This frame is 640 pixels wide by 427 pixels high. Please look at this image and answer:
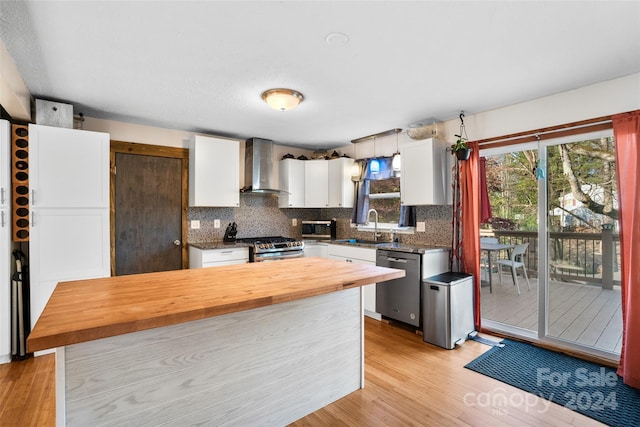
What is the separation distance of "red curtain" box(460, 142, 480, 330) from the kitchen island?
1.75m

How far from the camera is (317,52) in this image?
215 cm

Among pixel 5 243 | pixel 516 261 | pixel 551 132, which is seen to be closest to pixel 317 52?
pixel 551 132

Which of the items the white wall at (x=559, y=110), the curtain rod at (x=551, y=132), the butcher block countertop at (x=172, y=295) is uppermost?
the white wall at (x=559, y=110)

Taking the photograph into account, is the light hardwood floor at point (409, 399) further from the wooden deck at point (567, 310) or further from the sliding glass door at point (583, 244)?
the sliding glass door at point (583, 244)

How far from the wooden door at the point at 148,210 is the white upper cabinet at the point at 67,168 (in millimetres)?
540

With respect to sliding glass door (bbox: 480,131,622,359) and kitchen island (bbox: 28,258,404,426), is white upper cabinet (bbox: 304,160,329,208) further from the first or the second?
kitchen island (bbox: 28,258,404,426)

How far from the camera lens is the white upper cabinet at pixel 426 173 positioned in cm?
350

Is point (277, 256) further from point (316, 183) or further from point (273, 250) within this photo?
point (316, 183)

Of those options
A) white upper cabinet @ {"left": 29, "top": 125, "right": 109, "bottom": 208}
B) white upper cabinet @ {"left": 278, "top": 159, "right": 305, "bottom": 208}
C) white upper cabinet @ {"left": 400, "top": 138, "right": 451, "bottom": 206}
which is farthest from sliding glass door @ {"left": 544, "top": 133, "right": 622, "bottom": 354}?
white upper cabinet @ {"left": 29, "top": 125, "right": 109, "bottom": 208}

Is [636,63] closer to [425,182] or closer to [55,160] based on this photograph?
[425,182]

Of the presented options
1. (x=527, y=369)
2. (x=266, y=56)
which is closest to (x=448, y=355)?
(x=527, y=369)

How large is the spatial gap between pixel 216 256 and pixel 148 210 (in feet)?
3.31

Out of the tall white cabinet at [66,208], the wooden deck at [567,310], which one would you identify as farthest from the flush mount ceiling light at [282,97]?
the wooden deck at [567,310]

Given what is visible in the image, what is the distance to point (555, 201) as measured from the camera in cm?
303
